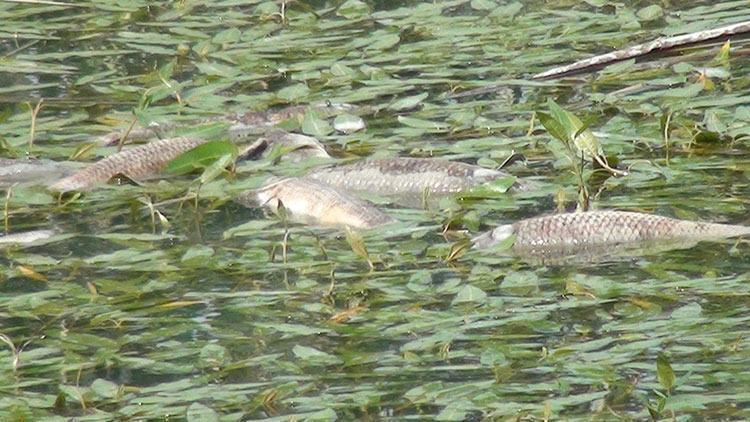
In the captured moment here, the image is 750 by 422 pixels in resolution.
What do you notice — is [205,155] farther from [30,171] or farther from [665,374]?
[665,374]

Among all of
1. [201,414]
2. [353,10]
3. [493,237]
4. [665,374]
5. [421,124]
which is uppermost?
[665,374]

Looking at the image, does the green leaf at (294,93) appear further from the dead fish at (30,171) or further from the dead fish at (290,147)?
the dead fish at (30,171)

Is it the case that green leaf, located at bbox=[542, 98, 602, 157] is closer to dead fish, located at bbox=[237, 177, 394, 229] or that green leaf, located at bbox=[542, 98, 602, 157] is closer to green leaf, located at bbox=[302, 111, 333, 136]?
dead fish, located at bbox=[237, 177, 394, 229]

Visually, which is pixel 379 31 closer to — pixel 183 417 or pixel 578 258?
pixel 578 258

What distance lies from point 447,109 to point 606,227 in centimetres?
158

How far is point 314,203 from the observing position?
527 centimetres

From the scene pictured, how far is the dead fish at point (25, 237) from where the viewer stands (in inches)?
203

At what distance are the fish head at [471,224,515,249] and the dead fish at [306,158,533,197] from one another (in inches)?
19.7

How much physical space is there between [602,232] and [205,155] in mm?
1441

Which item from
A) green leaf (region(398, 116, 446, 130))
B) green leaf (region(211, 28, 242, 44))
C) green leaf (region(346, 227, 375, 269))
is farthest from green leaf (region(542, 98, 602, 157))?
green leaf (region(211, 28, 242, 44))

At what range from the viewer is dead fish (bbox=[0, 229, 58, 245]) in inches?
203

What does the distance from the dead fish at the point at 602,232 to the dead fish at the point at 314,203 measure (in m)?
0.43

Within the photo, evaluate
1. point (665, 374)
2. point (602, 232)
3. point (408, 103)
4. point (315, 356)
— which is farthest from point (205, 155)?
point (665, 374)

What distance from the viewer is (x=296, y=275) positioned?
4699 mm
